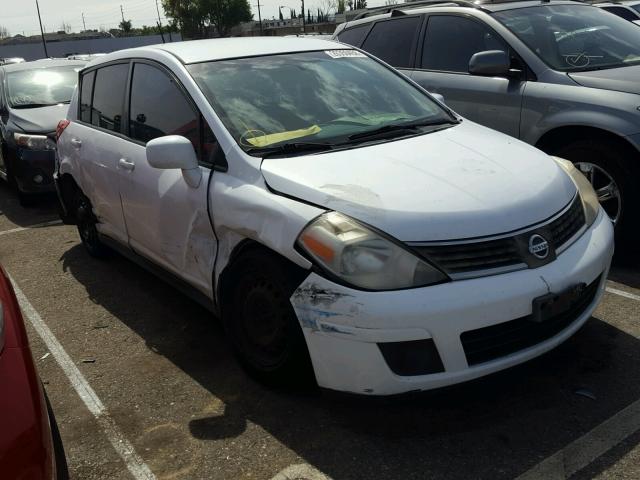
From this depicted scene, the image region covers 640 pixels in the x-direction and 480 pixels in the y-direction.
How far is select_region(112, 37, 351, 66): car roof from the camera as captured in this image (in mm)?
3797

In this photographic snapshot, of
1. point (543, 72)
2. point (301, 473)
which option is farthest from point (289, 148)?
point (543, 72)

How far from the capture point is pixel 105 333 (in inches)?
159

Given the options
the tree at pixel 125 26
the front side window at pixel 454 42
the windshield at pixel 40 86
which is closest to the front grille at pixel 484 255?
the front side window at pixel 454 42

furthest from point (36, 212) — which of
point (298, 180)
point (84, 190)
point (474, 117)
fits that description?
point (298, 180)

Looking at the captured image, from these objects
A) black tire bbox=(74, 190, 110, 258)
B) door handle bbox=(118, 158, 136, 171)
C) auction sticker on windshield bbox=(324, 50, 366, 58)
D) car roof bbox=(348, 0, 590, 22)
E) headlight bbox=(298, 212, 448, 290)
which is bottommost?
black tire bbox=(74, 190, 110, 258)

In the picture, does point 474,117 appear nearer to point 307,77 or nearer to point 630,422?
point 307,77

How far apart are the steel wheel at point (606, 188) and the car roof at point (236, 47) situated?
74.8 inches

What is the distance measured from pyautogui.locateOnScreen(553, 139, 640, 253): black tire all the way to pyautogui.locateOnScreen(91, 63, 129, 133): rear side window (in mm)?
3196

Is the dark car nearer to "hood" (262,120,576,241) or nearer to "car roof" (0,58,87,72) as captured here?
"car roof" (0,58,87,72)

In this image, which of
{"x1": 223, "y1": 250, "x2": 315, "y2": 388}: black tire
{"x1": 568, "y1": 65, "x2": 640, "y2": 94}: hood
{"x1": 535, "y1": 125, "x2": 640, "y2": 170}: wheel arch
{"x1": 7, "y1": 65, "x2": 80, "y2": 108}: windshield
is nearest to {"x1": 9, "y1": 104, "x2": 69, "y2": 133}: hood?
{"x1": 7, "y1": 65, "x2": 80, "y2": 108}: windshield

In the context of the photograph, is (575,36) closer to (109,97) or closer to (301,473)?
(109,97)

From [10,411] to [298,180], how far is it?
5.03ft

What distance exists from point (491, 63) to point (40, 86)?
6.31 m

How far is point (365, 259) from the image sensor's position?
8.36 feet
